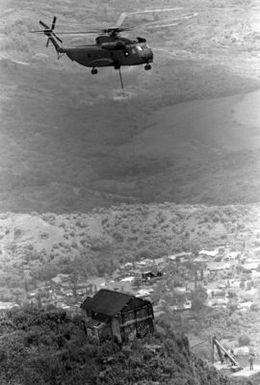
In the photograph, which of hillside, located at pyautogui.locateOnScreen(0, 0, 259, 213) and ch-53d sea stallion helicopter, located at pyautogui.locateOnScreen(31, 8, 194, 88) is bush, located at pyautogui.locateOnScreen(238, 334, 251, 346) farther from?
hillside, located at pyautogui.locateOnScreen(0, 0, 259, 213)

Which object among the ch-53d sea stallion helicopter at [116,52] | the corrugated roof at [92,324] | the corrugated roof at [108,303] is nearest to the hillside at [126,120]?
the ch-53d sea stallion helicopter at [116,52]

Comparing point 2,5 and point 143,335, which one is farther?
point 2,5

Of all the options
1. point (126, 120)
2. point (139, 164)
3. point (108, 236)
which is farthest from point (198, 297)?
point (126, 120)

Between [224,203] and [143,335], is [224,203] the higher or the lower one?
the higher one

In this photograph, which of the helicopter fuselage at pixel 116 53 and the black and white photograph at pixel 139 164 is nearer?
the helicopter fuselage at pixel 116 53


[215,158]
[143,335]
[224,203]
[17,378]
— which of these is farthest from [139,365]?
[215,158]

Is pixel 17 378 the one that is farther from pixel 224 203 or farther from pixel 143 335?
pixel 224 203

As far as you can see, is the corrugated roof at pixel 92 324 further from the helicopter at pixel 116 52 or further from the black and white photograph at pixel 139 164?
the black and white photograph at pixel 139 164

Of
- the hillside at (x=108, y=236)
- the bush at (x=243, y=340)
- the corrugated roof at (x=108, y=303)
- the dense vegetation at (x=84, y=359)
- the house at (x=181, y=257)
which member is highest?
the hillside at (x=108, y=236)
